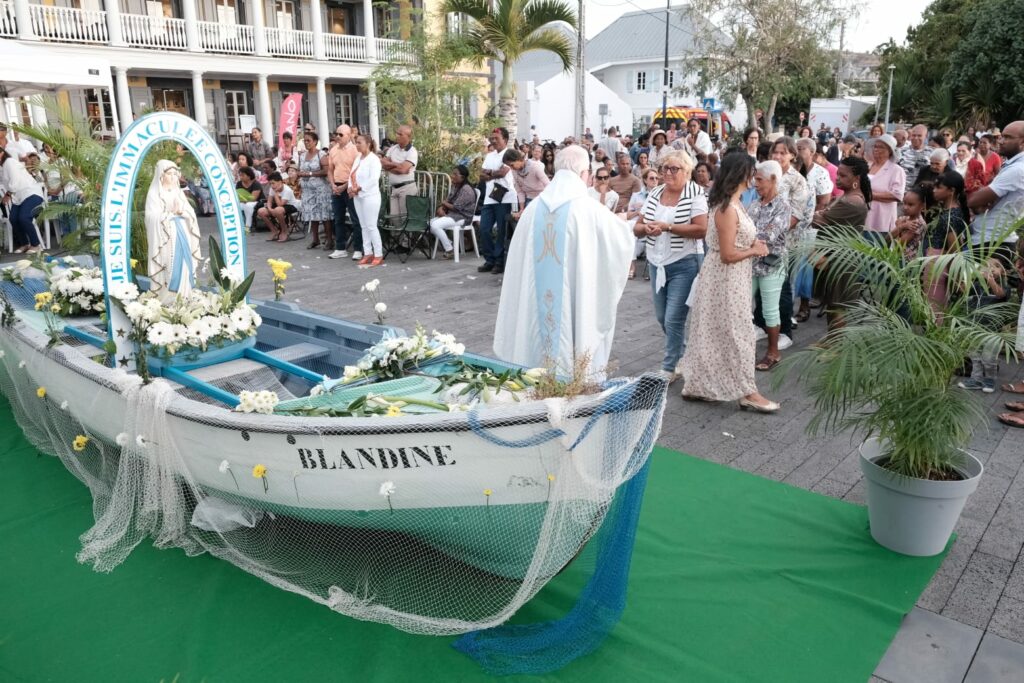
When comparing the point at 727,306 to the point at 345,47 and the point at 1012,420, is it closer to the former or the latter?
the point at 1012,420

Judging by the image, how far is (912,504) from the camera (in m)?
3.55

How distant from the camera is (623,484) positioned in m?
2.92

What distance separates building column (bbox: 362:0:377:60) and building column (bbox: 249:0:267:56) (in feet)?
12.0

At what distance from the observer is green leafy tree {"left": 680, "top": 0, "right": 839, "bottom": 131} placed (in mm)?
22219

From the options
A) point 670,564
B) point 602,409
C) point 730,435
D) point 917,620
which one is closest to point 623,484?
point 602,409

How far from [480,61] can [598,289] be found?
12.5 metres

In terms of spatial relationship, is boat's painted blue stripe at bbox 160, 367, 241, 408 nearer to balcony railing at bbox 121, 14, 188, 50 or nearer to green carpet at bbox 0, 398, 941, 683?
green carpet at bbox 0, 398, 941, 683

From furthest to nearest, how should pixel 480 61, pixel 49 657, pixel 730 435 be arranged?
pixel 480 61, pixel 730 435, pixel 49 657

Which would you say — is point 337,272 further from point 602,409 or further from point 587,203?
point 602,409

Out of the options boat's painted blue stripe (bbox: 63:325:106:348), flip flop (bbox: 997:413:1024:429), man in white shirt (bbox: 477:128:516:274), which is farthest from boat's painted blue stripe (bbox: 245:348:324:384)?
man in white shirt (bbox: 477:128:516:274)

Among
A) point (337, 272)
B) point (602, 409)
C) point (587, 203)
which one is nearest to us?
point (602, 409)

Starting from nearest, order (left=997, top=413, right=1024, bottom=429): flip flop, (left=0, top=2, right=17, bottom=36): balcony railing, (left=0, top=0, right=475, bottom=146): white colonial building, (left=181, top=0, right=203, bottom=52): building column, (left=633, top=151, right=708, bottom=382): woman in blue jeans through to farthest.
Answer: (left=997, top=413, right=1024, bottom=429): flip flop
(left=633, top=151, right=708, bottom=382): woman in blue jeans
(left=0, top=2, right=17, bottom=36): balcony railing
(left=0, top=0, right=475, bottom=146): white colonial building
(left=181, top=0, right=203, bottom=52): building column

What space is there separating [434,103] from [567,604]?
12.9 metres

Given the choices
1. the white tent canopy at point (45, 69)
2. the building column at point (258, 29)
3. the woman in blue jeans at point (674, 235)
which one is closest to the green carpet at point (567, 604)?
the woman in blue jeans at point (674, 235)
